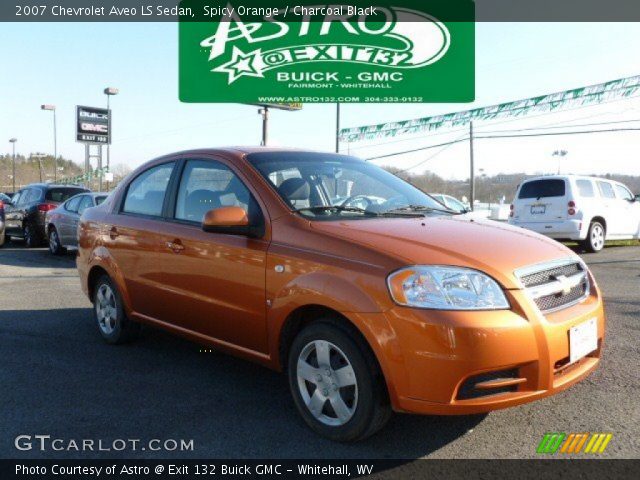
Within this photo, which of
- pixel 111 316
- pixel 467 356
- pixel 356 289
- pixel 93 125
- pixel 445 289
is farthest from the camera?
pixel 93 125

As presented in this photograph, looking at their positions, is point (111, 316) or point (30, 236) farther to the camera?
point (30, 236)

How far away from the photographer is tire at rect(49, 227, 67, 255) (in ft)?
39.1

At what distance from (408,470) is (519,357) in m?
0.76

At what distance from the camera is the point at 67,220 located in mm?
11500

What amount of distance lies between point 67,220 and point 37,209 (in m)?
2.38

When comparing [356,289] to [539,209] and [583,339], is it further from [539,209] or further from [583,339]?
[539,209]

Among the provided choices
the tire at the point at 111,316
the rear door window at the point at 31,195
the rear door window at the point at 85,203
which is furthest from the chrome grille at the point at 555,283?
the rear door window at the point at 31,195

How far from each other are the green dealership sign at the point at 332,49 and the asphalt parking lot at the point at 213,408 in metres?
14.9

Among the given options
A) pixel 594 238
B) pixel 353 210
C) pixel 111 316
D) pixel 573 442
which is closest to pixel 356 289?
pixel 353 210

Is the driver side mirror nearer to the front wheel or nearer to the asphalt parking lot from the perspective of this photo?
the asphalt parking lot

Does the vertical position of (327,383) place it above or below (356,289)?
below

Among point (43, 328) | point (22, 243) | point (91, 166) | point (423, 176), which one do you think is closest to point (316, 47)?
point (22, 243)

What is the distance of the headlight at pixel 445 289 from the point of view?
8.87ft

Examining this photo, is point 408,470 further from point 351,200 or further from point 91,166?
point 91,166
